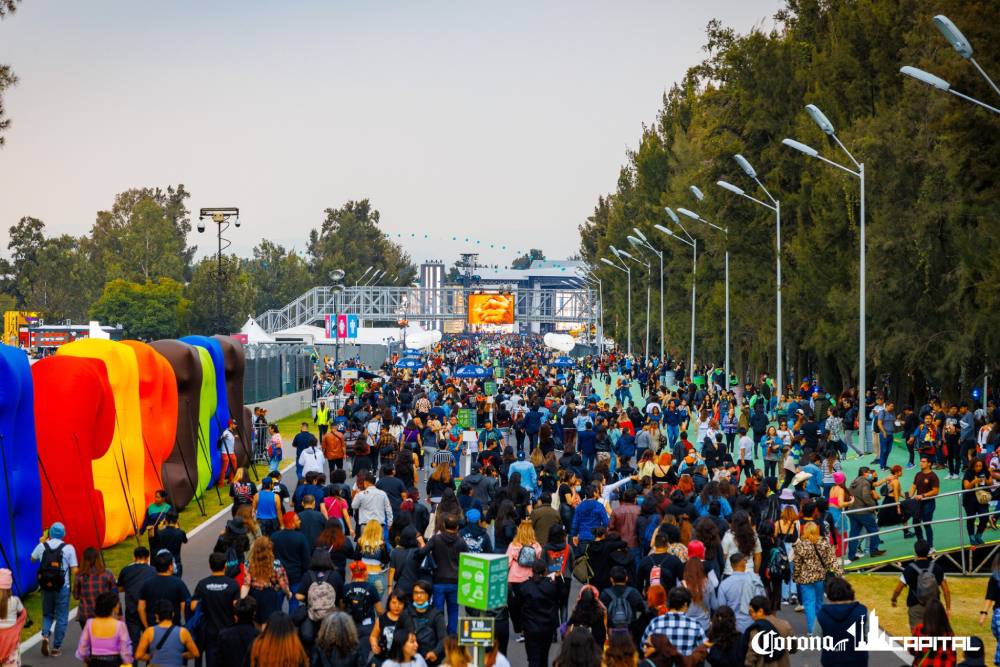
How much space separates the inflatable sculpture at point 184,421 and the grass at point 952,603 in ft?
42.7

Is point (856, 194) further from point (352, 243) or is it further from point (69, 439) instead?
point (352, 243)

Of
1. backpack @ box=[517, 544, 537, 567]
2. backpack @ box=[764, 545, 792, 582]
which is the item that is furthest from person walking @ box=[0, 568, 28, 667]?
backpack @ box=[764, 545, 792, 582]

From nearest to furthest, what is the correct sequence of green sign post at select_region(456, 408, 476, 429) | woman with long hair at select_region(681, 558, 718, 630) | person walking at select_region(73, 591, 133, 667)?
person walking at select_region(73, 591, 133, 667) → woman with long hair at select_region(681, 558, 718, 630) → green sign post at select_region(456, 408, 476, 429)

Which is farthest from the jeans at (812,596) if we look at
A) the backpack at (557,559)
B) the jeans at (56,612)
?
the jeans at (56,612)

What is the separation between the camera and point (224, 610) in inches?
487

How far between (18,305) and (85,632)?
151511mm

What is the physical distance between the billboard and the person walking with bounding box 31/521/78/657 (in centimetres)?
12396

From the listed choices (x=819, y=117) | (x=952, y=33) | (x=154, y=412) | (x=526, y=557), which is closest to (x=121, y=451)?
(x=154, y=412)

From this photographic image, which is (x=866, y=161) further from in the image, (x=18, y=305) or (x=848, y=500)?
(x=18, y=305)

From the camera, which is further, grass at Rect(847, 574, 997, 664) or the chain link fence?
the chain link fence

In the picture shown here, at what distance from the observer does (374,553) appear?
14.2 meters

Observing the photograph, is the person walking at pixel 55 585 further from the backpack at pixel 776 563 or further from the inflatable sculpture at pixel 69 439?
Answer: the backpack at pixel 776 563

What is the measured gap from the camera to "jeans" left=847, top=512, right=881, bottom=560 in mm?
20500

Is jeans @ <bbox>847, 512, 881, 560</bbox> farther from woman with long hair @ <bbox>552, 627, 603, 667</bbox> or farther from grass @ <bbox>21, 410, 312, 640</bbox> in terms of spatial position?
woman with long hair @ <bbox>552, 627, 603, 667</bbox>
